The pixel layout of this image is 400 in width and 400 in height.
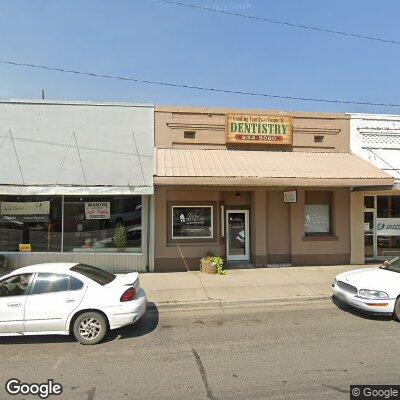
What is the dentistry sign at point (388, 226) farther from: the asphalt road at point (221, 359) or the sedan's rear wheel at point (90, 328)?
the sedan's rear wheel at point (90, 328)

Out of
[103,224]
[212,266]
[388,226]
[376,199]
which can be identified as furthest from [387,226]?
[103,224]

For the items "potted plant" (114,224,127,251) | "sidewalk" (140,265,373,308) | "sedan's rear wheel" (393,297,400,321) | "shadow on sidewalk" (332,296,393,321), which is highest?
"potted plant" (114,224,127,251)

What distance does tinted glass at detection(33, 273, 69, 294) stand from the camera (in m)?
6.29

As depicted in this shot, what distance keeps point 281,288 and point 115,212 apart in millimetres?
5954

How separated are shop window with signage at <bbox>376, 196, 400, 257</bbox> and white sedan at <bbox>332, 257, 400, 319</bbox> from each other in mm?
6481

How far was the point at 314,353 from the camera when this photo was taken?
5.69 meters

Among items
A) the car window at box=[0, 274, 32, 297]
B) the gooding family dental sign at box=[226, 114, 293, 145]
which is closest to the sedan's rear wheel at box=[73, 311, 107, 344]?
the car window at box=[0, 274, 32, 297]

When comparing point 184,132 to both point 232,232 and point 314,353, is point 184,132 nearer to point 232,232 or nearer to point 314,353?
point 232,232

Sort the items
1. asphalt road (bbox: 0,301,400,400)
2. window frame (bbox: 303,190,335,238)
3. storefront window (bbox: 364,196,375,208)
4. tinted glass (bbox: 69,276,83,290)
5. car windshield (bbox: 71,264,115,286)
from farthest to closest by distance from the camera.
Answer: storefront window (bbox: 364,196,375,208) → window frame (bbox: 303,190,335,238) → car windshield (bbox: 71,264,115,286) → tinted glass (bbox: 69,276,83,290) → asphalt road (bbox: 0,301,400,400)

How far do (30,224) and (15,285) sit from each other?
6.32 m

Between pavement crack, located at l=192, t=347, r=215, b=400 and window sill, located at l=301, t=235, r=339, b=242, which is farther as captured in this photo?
window sill, located at l=301, t=235, r=339, b=242

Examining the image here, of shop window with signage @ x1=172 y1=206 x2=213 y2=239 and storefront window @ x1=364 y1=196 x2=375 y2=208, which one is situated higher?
storefront window @ x1=364 y1=196 x2=375 y2=208

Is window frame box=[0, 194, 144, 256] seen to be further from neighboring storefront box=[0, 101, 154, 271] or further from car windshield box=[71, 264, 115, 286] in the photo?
car windshield box=[71, 264, 115, 286]

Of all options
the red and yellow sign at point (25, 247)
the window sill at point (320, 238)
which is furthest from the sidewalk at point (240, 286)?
the red and yellow sign at point (25, 247)
